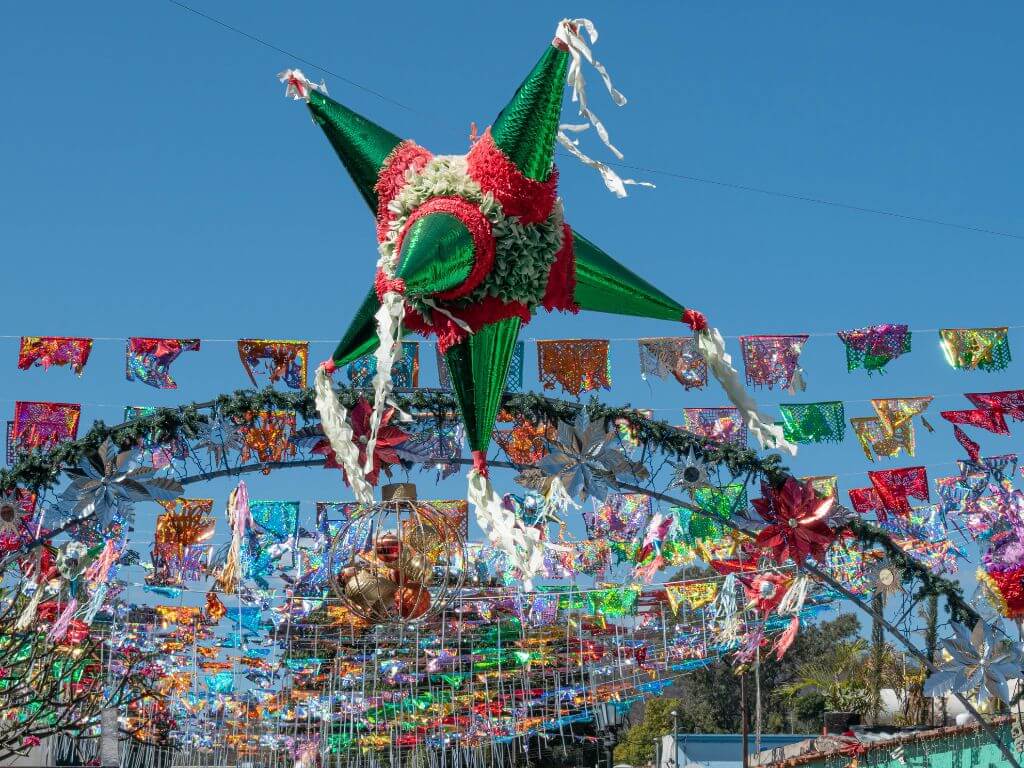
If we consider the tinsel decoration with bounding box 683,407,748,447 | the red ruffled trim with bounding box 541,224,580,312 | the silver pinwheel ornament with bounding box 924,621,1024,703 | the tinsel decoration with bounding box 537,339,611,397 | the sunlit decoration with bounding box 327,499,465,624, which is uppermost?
the tinsel decoration with bounding box 537,339,611,397

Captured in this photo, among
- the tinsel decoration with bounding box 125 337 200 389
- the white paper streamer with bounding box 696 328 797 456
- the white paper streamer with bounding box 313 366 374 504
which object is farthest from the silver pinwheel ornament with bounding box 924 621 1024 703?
the tinsel decoration with bounding box 125 337 200 389

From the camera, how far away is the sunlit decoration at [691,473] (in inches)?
385

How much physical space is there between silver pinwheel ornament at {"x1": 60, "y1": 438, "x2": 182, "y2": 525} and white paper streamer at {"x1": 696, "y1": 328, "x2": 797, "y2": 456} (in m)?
5.57

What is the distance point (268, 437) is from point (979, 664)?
5.69 meters

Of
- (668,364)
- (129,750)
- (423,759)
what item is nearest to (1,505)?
(668,364)

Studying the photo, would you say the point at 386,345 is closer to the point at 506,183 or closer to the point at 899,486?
the point at 506,183

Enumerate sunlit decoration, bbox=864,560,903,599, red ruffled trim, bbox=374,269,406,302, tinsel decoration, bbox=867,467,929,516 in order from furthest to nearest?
1. tinsel decoration, bbox=867,467,929,516
2. sunlit decoration, bbox=864,560,903,599
3. red ruffled trim, bbox=374,269,406,302

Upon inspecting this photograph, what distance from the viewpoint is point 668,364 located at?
1170 centimetres

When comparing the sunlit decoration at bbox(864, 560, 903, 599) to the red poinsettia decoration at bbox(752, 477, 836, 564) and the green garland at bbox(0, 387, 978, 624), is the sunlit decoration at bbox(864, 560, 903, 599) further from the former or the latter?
the red poinsettia decoration at bbox(752, 477, 836, 564)

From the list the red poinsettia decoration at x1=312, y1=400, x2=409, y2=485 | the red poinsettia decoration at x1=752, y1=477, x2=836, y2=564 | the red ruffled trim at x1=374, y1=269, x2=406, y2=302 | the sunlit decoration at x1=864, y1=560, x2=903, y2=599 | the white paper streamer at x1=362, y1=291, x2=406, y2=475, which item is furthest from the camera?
the sunlit decoration at x1=864, y1=560, x2=903, y2=599

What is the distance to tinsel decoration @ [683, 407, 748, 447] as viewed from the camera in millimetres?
12781

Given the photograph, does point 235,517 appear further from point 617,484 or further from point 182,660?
point 182,660

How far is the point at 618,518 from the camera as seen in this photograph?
13.6 meters

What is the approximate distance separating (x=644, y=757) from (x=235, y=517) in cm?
1776
